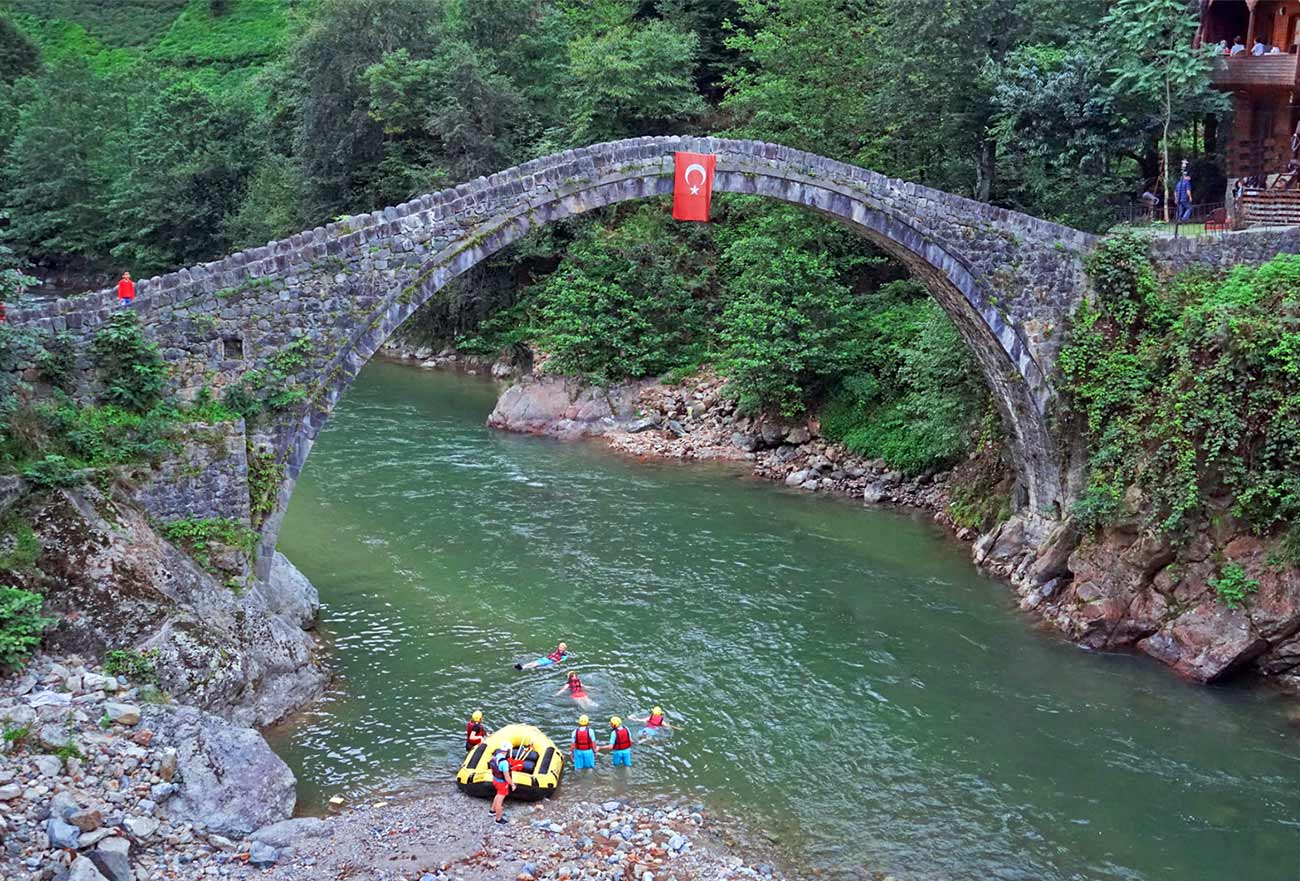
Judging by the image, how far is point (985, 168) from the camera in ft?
90.8

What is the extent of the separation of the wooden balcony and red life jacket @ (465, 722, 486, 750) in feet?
80.9

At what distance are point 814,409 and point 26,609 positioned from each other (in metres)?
20.7

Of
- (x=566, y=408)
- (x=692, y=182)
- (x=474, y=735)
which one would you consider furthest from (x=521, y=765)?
(x=566, y=408)

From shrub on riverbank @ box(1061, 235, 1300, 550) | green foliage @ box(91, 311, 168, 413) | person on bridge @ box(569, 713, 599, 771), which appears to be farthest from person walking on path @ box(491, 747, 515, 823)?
shrub on riverbank @ box(1061, 235, 1300, 550)

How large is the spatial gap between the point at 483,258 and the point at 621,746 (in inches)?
322

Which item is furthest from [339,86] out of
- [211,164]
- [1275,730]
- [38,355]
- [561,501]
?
[1275,730]

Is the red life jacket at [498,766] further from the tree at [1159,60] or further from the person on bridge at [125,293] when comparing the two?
the tree at [1159,60]

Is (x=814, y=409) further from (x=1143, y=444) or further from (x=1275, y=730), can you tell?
(x=1275, y=730)

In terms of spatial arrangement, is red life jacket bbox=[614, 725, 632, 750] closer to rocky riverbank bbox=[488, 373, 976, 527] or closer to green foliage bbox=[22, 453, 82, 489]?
green foliage bbox=[22, 453, 82, 489]

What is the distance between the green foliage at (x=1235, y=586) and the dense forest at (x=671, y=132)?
24.4ft

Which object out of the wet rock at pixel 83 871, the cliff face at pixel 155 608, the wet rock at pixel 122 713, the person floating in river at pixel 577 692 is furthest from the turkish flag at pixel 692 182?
the wet rock at pixel 83 871

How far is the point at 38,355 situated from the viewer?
13.6m

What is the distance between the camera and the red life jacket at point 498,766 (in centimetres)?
1282

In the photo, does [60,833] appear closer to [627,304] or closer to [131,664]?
[131,664]
